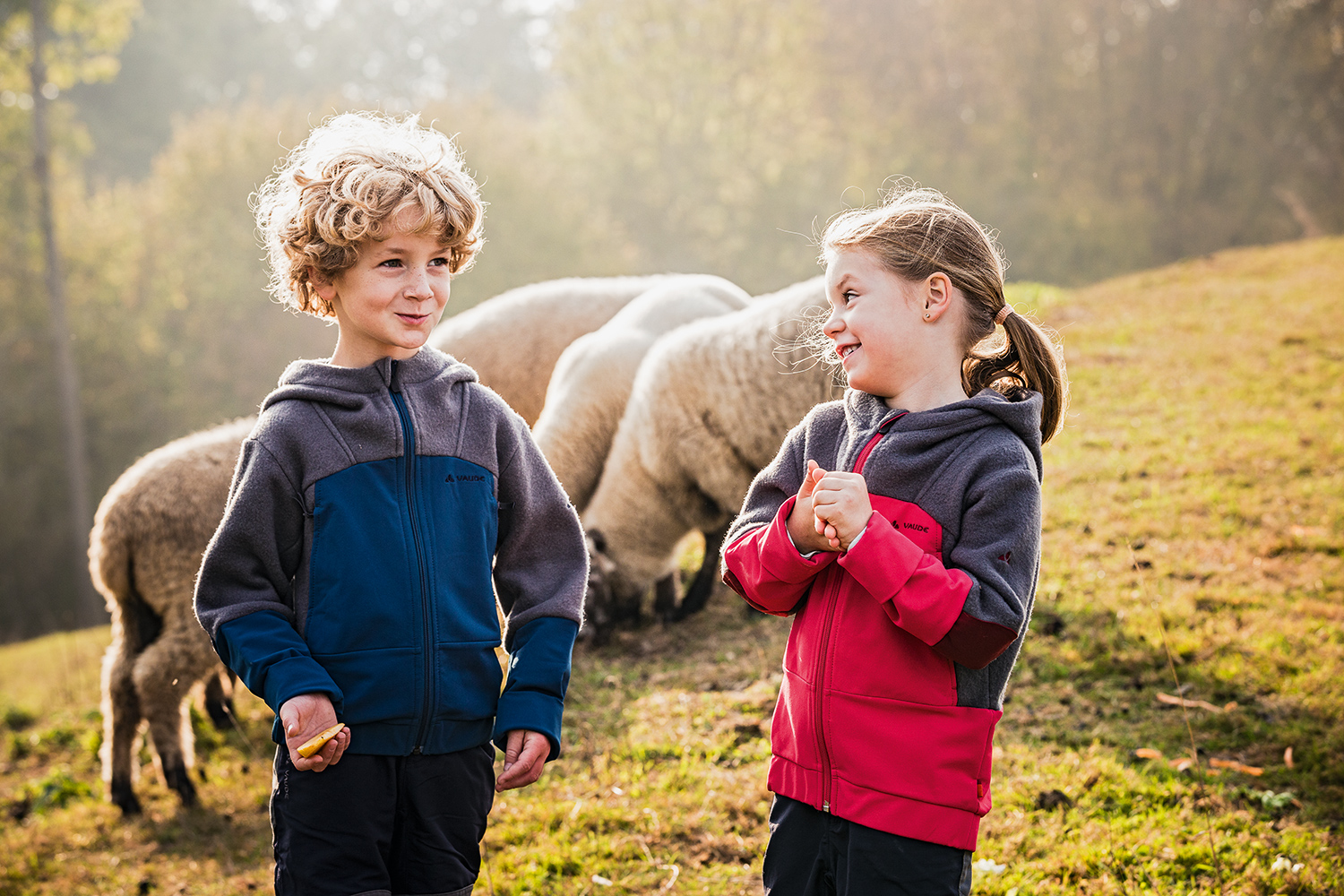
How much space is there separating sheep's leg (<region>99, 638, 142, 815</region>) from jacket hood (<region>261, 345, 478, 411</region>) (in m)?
3.55

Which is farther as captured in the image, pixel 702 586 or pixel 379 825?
pixel 702 586

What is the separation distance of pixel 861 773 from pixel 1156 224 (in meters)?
26.7

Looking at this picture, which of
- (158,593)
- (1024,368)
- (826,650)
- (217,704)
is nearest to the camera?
(826,650)

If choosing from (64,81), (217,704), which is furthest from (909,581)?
(64,81)

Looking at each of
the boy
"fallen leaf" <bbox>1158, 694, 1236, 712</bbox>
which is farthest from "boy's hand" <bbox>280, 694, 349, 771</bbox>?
"fallen leaf" <bbox>1158, 694, 1236, 712</bbox>

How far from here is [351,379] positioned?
2.11 metres

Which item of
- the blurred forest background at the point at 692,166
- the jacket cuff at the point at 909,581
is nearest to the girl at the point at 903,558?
the jacket cuff at the point at 909,581

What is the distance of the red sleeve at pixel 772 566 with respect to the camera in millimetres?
1896

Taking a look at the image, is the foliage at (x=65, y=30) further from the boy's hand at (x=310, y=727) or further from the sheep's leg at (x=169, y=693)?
the boy's hand at (x=310, y=727)

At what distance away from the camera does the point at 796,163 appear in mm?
28375

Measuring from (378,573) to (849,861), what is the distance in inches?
42.6

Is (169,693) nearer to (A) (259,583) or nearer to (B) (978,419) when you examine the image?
(A) (259,583)

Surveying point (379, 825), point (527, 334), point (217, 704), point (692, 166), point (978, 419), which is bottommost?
point (217, 704)

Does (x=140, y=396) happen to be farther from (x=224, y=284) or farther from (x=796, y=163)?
(x=796, y=163)
